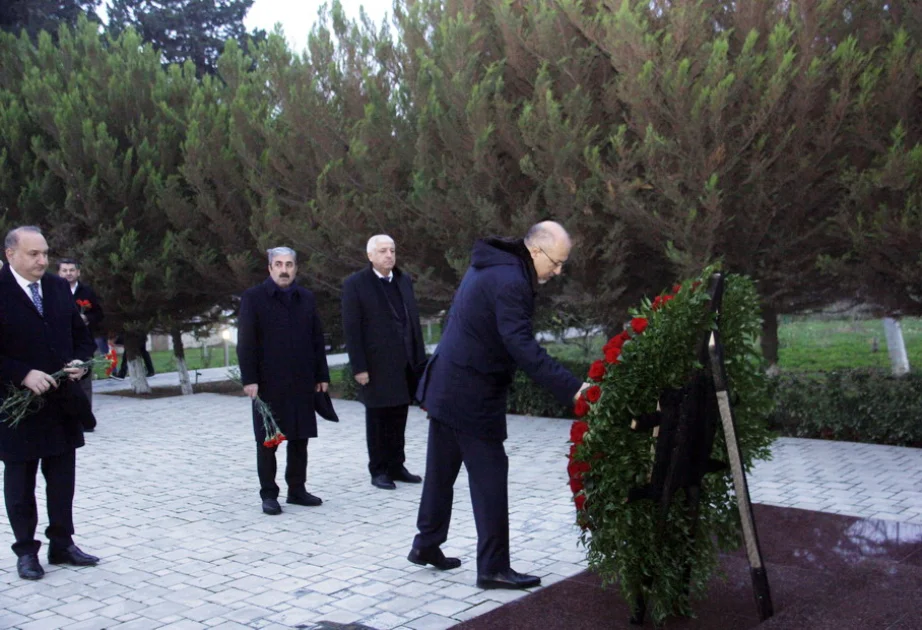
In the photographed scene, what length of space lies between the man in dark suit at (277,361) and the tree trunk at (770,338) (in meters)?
6.11

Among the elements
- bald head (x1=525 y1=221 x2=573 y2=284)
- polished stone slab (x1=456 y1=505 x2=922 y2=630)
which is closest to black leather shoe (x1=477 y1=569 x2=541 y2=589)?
polished stone slab (x1=456 y1=505 x2=922 y2=630)

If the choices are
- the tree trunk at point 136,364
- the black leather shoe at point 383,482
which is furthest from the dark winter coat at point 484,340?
the tree trunk at point 136,364

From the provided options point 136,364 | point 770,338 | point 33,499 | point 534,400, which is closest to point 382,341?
point 33,499

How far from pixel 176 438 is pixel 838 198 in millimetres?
7325

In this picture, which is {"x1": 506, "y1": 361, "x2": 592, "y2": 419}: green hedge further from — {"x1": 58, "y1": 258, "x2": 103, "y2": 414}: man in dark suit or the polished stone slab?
the polished stone slab

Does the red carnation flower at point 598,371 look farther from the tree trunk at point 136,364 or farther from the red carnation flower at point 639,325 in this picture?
the tree trunk at point 136,364

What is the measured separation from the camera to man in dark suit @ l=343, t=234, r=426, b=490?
7.89 meters

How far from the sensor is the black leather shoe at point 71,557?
5926mm

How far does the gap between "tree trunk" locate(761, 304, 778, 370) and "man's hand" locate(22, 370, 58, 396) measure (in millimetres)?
Answer: 8157

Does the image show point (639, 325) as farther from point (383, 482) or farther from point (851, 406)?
point (851, 406)

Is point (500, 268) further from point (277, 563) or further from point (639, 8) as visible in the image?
point (639, 8)

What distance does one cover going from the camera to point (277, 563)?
233 inches

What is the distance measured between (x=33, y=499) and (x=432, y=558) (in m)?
2.28

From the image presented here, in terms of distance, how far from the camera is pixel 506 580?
5.19m
